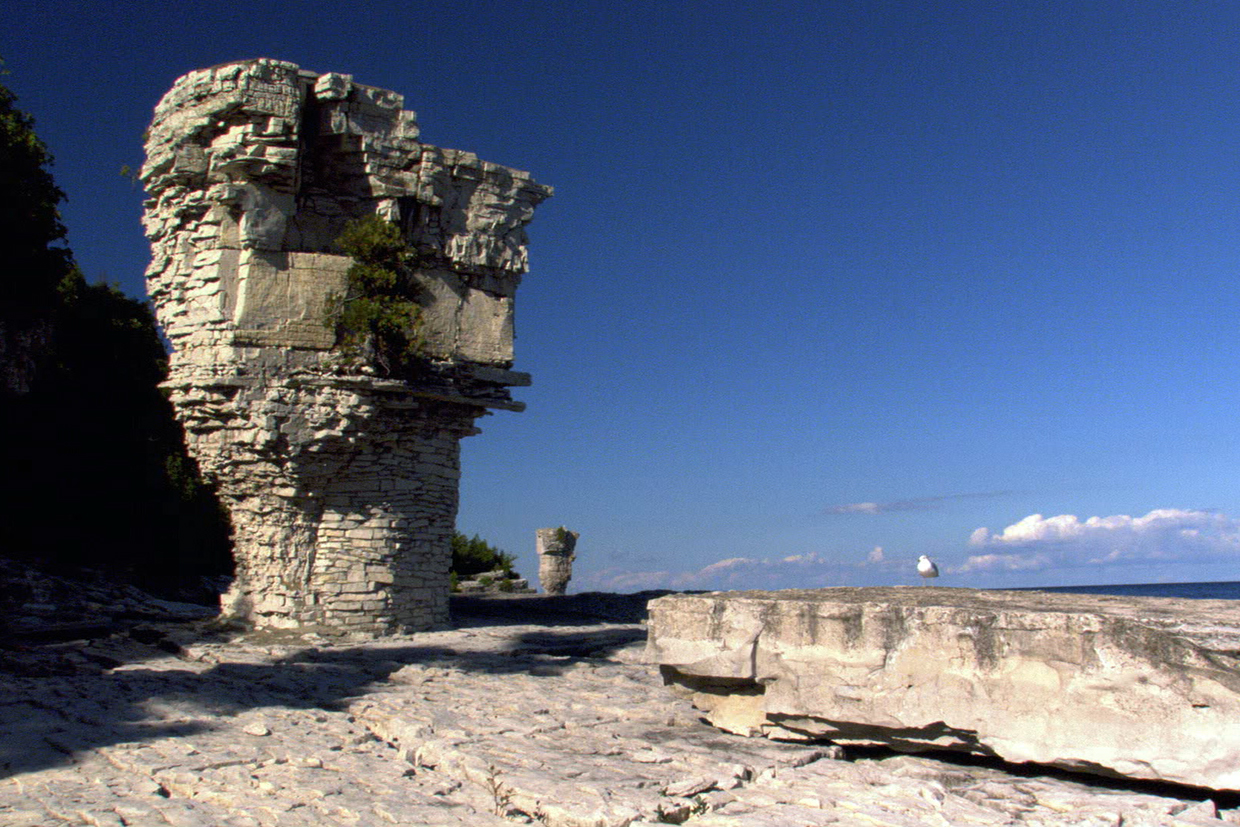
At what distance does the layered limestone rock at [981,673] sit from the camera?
4.27 m

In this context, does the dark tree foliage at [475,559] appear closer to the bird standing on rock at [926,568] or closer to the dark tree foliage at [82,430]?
the dark tree foliage at [82,430]

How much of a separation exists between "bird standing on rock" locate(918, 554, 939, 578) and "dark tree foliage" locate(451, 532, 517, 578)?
16.6 metres

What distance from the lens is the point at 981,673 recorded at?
480cm

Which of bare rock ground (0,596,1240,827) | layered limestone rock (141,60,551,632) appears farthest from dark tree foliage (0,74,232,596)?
bare rock ground (0,596,1240,827)

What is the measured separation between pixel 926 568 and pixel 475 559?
1779 centimetres

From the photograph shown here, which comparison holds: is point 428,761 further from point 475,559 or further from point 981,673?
point 475,559

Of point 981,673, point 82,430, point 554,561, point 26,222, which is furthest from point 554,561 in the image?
point 981,673

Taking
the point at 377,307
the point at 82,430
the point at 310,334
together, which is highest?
the point at 377,307

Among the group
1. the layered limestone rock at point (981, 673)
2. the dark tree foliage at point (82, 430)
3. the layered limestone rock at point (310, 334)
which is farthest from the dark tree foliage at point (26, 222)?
the layered limestone rock at point (981, 673)

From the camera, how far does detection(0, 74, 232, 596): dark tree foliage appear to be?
15.0m

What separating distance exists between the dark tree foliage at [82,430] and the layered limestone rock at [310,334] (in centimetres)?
513

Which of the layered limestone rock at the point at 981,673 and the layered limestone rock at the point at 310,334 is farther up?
the layered limestone rock at the point at 310,334

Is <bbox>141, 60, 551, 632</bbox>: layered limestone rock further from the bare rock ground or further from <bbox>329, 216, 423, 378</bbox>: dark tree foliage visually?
the bare rock ground

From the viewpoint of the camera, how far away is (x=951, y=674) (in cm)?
489
